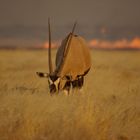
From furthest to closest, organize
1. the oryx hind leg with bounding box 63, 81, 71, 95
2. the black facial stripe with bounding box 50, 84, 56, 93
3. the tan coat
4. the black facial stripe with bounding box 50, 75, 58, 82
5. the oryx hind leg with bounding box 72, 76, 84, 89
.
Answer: the oryx hind leg with bounding box 72, 76, 84, 89, the tan coat, the oryx hind leg with bounding box 63, 81, 71, 95, the black facial stripe with bounding box 50, 75, 58, 82, the black facial stripe with bounding box 50, 84, 56, 93

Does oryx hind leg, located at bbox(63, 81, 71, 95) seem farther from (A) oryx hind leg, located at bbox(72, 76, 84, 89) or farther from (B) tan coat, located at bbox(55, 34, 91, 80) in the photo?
(A) oryx hind leg, located at bbox(72, 76, 84, 89)

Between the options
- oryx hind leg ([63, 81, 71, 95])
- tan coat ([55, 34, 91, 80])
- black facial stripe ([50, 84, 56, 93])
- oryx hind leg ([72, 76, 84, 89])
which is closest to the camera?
black facial stripe ([50, 84, 56, 93])

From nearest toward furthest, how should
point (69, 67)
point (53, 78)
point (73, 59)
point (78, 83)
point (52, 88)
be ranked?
point (52, 88) → point (53, 78) → point (69, 67) → point (78, 83) → point (73, 59)

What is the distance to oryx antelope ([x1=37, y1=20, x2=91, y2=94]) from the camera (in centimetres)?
1028

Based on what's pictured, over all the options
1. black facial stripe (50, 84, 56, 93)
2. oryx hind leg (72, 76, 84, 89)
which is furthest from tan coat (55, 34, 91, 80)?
black facial stripe (50, 84, 56, 93)

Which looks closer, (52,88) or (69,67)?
(52,88)

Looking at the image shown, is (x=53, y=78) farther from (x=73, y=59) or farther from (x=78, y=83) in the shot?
(x=73, y=59)

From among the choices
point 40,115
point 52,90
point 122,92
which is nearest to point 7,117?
point 40,115

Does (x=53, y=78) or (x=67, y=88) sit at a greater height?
(x=53, y=78)

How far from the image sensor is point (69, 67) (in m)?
11.6

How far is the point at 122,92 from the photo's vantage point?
34.9 ft

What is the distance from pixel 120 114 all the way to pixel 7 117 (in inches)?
71.1

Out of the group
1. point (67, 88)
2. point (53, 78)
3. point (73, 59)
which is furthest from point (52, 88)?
point (73, 59)

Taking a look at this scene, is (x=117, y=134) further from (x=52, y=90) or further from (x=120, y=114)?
(x=52, y=90)
